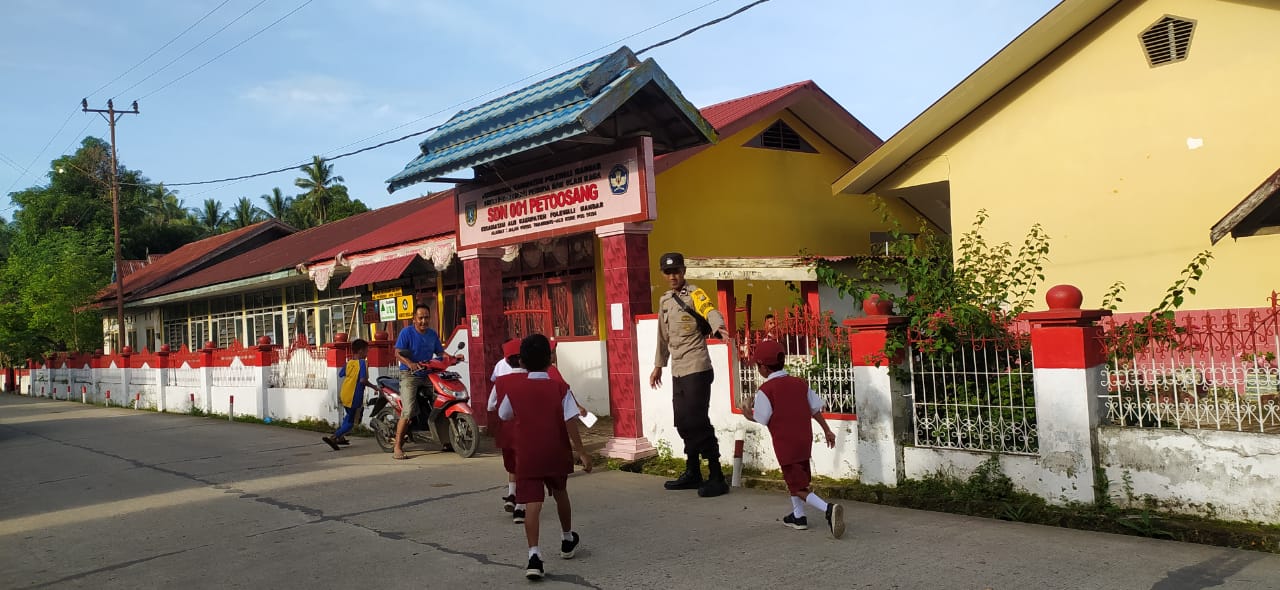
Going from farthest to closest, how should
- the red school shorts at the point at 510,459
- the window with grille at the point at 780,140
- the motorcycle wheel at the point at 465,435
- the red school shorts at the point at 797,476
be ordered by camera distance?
the window with grille at the point at 780,140, the motorcycle wheel at the point at 465,435, the red school shorts at the point at 797,476, the red school shorts at the point at 510,459

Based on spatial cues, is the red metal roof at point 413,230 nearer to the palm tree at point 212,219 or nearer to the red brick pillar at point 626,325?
the red brick pillar at point 626,325

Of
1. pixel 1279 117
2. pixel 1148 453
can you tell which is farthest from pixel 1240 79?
pixel 1148 453

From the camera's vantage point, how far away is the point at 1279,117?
30.1ft

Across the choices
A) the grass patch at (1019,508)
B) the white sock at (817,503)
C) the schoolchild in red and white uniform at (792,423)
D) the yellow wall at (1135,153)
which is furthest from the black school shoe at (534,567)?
the yellow wall at (1135,153)

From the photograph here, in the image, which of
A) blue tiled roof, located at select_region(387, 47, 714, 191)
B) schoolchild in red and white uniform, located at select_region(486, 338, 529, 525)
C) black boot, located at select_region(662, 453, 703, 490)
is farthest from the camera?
blue tiled roof, located at select_region(387, 47, 714, 191)

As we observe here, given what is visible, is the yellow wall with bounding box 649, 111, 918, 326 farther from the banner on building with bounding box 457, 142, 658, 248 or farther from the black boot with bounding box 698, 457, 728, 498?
the black boot with bounding box 698, 457, 728, 498

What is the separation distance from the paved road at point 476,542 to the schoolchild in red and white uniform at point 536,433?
1.28 feet

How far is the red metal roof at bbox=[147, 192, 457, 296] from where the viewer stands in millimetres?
20266

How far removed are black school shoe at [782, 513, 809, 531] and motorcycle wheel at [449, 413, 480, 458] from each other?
479 cm

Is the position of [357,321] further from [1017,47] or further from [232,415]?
[1017,47]

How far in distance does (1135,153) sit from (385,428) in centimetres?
915

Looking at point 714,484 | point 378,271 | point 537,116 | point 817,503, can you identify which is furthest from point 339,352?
point 817,503

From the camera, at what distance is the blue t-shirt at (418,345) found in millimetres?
10344

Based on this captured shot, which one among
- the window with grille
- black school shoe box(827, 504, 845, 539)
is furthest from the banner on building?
the window with grille
